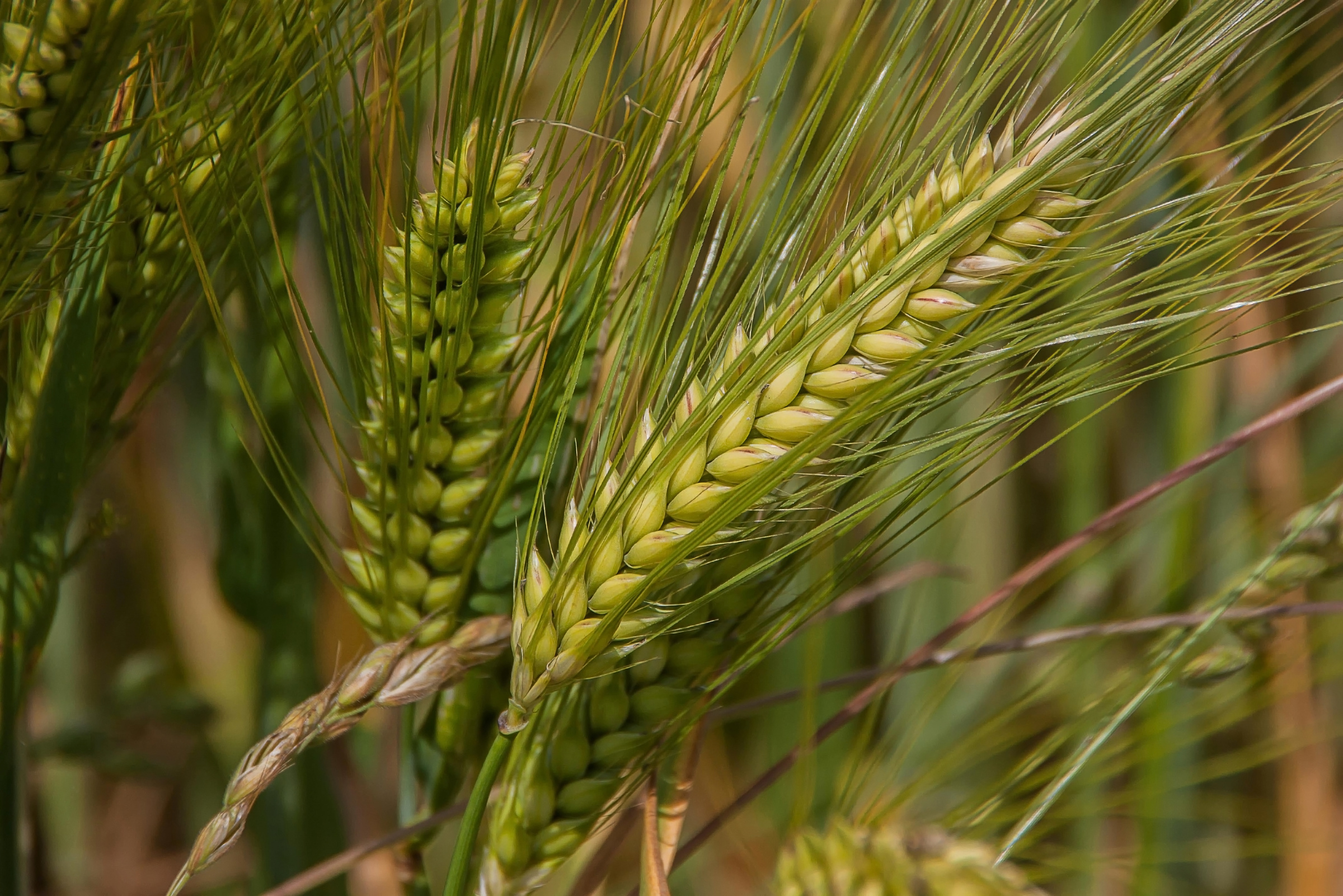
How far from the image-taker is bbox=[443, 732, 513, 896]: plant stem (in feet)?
0.91

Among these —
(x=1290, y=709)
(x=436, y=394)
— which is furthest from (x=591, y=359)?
(x=1290, y=709)

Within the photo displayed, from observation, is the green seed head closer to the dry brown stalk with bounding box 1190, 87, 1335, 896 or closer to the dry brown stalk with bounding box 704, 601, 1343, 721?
the dry brown stalk with bounding box 704, 601, 1343, 721

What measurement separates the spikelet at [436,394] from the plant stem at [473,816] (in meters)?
0.07

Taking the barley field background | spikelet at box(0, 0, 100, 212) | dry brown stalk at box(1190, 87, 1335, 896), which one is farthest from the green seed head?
dry brown stalk at box(1190, 87, 1335, 896)

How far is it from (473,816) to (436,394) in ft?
0.46

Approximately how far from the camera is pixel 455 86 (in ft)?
0.98

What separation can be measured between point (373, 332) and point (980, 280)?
215 millimetres

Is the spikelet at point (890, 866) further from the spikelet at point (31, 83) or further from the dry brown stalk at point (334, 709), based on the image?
the spikelet at point (31, 83)

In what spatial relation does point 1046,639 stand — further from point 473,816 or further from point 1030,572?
point 473,816

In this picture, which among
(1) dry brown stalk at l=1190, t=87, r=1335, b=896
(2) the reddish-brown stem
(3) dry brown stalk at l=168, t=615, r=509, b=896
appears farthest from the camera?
(1) dry brown stalk at l=1190, t=87, r=1335, b=896

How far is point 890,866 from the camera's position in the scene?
32 centimetres

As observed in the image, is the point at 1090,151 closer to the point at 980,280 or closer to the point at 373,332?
the point at 980,280

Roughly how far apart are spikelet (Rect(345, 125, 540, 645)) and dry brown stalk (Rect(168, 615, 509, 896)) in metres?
0.03

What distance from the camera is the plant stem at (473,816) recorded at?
28 cm
